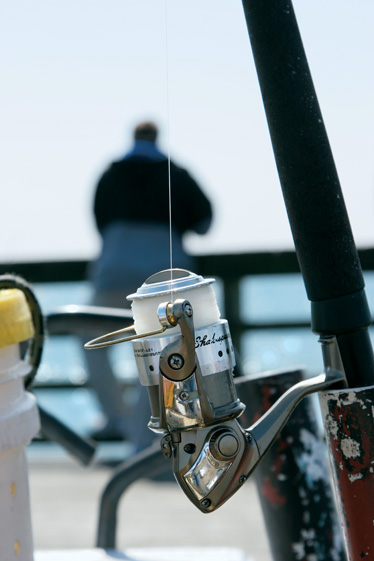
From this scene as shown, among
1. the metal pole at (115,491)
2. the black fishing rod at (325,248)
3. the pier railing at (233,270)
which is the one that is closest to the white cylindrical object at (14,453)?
the black fishing rod at (325,248)

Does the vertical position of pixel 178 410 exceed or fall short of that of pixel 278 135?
it falls short

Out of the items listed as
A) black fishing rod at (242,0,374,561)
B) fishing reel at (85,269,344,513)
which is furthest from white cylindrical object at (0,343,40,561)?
black fishing rod at (242,0,374,561)

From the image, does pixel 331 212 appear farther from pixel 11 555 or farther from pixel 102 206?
pixel 102 206

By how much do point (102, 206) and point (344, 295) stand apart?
3.57m

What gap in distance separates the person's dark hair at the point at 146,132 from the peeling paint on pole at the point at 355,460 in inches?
143

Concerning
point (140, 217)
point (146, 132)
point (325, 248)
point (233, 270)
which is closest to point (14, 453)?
point (325, 248)

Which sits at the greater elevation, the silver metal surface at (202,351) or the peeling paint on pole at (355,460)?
the silver metal surface at (202,351)

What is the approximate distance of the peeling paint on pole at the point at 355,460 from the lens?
0.76 meters

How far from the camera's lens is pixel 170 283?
765mm

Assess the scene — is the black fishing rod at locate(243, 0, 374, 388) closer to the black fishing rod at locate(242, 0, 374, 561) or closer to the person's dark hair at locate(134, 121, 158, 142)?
the black fishing rod at locate(242, 0, 374, 561)

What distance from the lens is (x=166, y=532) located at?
122 inches

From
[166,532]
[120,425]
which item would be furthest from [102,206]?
[166,532]

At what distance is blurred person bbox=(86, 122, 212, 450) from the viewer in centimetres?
405

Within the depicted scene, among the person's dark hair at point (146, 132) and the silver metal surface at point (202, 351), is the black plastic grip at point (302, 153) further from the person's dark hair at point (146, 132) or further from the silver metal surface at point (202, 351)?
the person's dark hair at point (146, 132)
